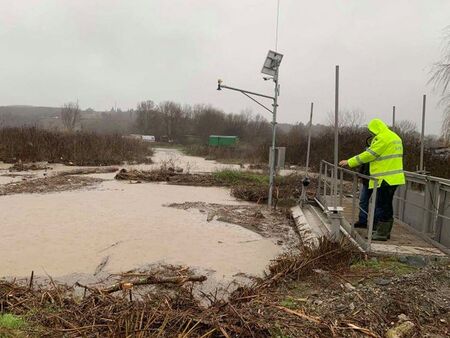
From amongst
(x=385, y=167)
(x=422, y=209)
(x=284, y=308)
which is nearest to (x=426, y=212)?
(x=422, y=209)

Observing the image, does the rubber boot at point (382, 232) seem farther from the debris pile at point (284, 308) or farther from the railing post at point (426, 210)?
the debris pile at point (284, 308)

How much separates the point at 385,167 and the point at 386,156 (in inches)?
6.9

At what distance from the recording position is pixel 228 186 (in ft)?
59.9

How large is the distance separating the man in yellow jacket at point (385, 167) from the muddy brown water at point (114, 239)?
2.23 metres

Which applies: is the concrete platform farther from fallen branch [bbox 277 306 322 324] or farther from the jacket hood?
fallen branch [bbox 277 306 322 324]

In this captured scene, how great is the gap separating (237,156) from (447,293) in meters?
34.8

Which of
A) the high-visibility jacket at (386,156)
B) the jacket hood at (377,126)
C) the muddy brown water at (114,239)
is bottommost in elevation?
the muddy brown water at (114,239)

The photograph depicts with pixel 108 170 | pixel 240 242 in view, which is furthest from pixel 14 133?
pixel 240 242

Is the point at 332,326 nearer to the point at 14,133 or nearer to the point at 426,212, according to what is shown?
the point at 426,212

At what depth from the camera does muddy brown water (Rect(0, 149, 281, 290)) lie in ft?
23.6

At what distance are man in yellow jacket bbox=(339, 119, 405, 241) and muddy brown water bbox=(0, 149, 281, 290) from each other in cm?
223

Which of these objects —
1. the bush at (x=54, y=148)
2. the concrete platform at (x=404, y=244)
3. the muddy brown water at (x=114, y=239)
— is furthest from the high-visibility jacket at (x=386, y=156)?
the bush at (x=54, y=148)

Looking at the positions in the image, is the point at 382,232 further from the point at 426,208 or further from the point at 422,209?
the point at 422,209

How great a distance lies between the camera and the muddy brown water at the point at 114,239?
23.6ft
